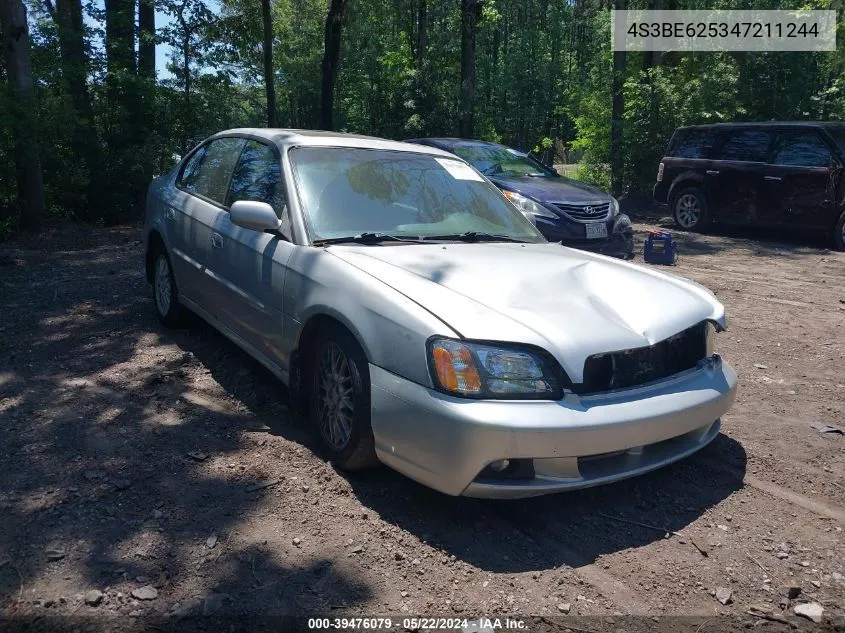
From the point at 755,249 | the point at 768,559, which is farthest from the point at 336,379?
the point at 755,249

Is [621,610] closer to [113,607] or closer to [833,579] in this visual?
[833,579]

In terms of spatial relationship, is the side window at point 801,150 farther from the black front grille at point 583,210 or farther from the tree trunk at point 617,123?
the tree trunk at point 617,123

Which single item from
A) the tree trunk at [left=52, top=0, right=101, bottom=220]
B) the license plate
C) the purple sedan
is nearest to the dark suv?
the purple sedan

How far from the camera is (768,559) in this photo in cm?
305

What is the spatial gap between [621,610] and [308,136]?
11.1 feet

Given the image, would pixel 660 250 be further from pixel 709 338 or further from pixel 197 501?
pixel 197 501

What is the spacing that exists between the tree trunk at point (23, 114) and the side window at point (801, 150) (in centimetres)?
1129

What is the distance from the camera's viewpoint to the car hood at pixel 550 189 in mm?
9375

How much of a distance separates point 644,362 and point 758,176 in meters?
9.68

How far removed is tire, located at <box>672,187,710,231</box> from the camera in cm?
1259

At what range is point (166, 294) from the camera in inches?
236

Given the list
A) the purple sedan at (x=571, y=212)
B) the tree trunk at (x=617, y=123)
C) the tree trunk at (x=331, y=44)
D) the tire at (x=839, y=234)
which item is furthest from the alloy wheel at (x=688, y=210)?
the tree trunk at (x=331, y=44)

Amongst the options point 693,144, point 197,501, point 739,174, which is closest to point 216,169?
point 197,501

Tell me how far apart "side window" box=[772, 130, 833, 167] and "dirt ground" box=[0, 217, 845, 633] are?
22.7ft
